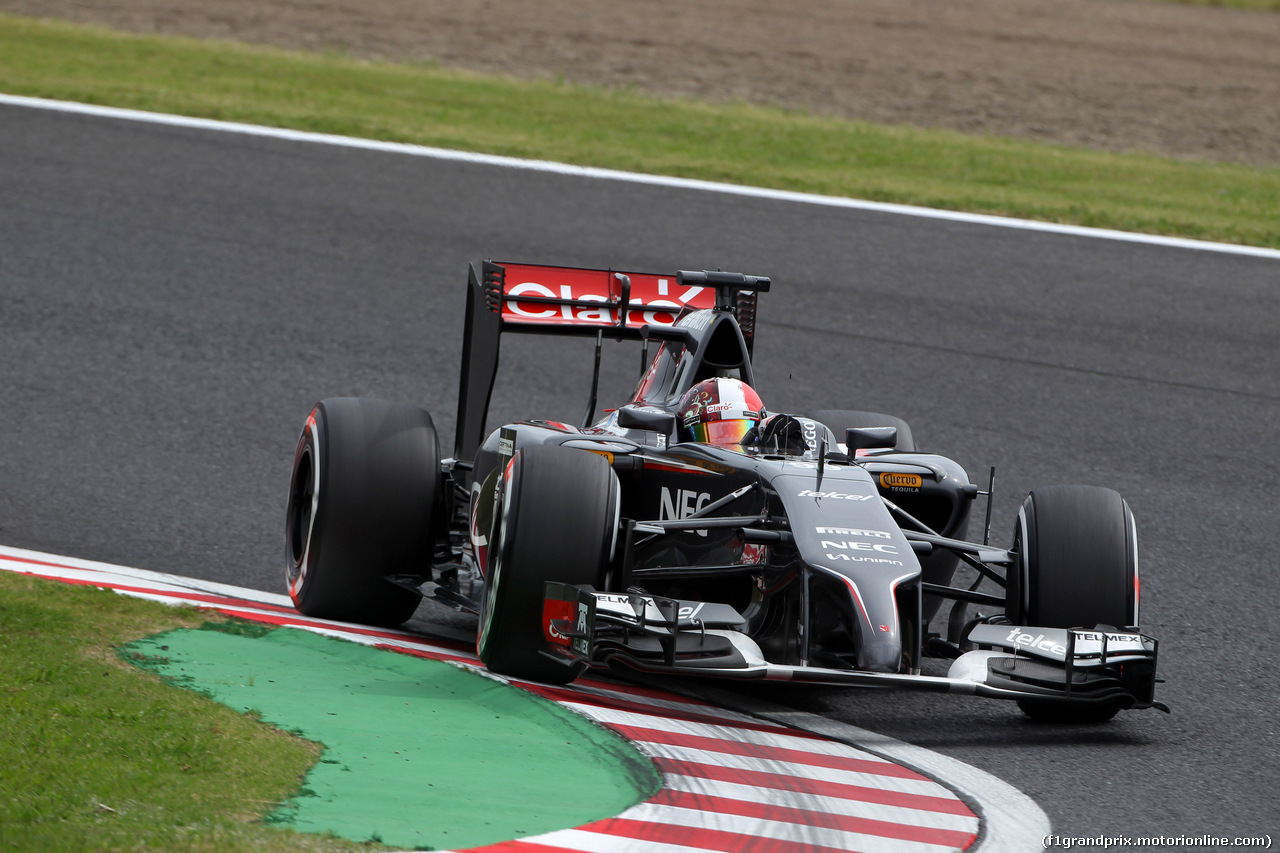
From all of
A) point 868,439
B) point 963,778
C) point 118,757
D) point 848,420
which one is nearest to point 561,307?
point 848,420

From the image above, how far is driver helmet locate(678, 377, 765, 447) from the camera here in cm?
615

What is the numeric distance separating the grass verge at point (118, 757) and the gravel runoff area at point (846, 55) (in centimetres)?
1176

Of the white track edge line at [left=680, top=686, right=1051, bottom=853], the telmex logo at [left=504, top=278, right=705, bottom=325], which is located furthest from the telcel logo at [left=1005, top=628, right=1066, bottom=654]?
the telmex logo at [left=504, top=278, right=705, bottom=325]

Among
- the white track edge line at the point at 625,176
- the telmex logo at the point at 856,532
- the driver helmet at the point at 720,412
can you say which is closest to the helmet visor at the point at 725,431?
the driver helmet at the point at 720,412

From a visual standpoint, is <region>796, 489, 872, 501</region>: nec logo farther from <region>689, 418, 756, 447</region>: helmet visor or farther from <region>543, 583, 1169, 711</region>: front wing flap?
<region>689, 418, 756, 447</region>: helmet visor

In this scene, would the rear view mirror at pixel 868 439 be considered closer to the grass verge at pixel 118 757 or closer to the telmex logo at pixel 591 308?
the telmex logo at pixel 591 308

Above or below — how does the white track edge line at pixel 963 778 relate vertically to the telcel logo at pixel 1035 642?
below

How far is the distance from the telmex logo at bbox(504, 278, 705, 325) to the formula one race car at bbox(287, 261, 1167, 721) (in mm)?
19

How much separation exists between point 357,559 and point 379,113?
28.1ft

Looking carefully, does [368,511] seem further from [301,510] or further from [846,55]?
[846,55]

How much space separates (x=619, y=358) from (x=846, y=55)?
894cm

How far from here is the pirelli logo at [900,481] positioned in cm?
605

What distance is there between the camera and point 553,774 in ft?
15.2

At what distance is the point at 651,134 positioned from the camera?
14.3 metres
